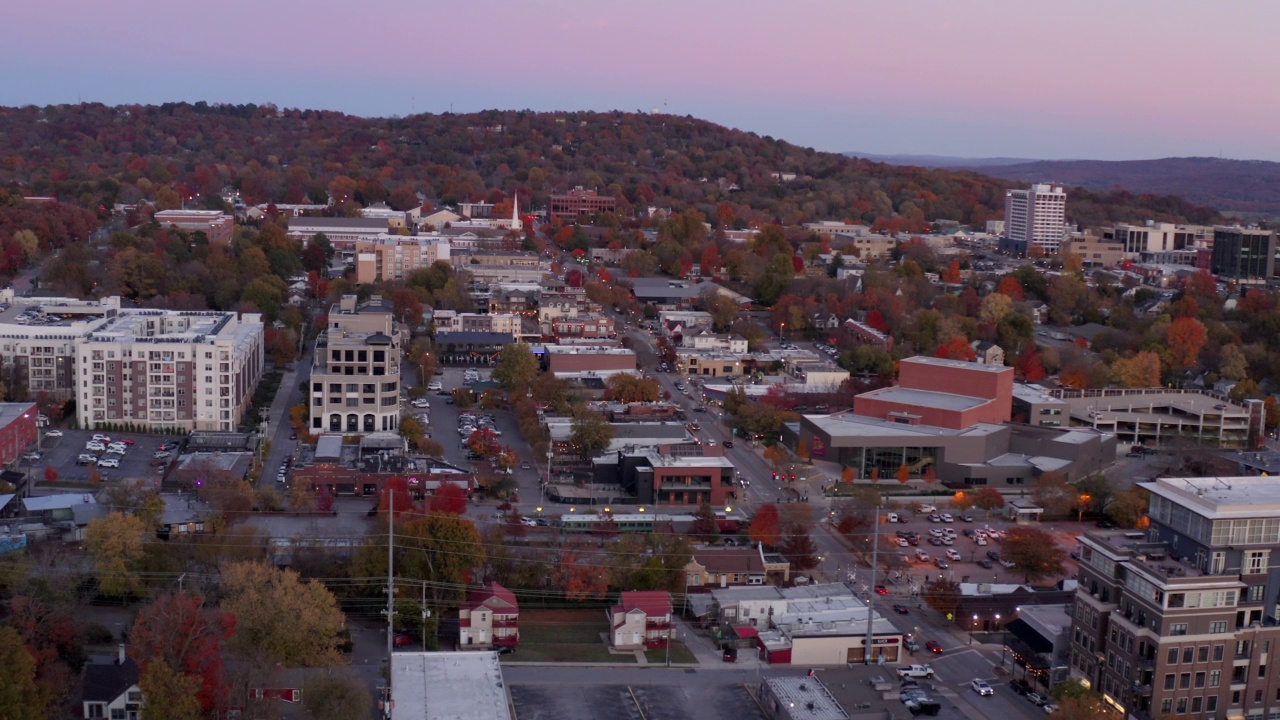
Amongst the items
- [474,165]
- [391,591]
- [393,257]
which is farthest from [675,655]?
[474,165]

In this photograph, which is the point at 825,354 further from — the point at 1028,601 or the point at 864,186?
the point at 864,186

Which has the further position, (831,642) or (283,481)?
(283,481)

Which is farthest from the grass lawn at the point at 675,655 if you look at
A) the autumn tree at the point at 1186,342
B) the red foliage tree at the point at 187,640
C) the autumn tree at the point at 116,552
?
the autumn tree at the point at 1186,342

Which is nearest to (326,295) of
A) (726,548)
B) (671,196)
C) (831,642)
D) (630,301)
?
(630,301)

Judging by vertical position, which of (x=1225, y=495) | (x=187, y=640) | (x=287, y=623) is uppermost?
(x=1225, y=495)

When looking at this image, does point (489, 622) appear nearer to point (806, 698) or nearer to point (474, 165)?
point (806, 698)

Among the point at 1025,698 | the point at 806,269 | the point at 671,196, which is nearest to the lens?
the point at 1025,698
